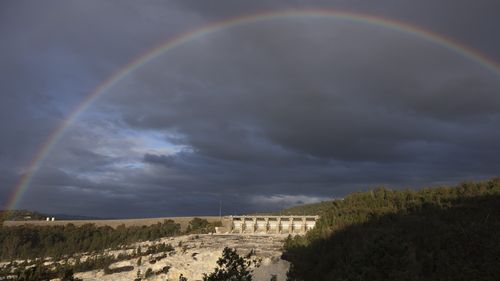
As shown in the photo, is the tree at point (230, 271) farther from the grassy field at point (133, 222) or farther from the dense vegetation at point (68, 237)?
the grassy field at point (133, 222)

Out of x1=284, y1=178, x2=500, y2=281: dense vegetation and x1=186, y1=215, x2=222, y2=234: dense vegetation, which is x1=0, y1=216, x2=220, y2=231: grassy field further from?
x1=284, y1=178, x2=500, y2=281: dense vegetation

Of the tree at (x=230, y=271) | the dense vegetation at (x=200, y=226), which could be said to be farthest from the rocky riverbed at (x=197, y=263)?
the tree at (x=230, y=271)

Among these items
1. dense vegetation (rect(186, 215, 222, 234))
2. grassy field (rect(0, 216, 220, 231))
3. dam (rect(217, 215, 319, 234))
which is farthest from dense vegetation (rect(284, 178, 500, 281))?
grassy field (rect(0, 216, 220, 231))

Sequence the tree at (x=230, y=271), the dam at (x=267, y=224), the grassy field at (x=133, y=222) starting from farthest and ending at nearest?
the grassy field at (x=133, y=222)
the dam at (x=267, y=224)
the tree at (x=230, y=271)

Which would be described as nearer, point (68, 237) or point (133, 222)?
point (68, 237)

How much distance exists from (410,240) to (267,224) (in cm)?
8138

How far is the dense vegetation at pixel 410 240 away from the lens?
22062 millimetres

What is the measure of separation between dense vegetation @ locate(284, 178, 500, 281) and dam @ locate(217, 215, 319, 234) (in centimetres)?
2111

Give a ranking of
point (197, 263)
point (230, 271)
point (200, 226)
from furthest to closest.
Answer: point (200, 226), point (197, 263), point (230, 271)

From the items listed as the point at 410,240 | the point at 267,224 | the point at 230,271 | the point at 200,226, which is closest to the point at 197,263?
the point at 410,240

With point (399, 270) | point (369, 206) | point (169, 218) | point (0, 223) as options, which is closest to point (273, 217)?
point (169, 218)

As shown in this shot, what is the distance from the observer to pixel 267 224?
125 meters

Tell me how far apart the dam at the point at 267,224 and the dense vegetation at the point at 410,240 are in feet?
69.2

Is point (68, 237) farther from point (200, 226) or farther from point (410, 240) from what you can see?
point (410, 240)
